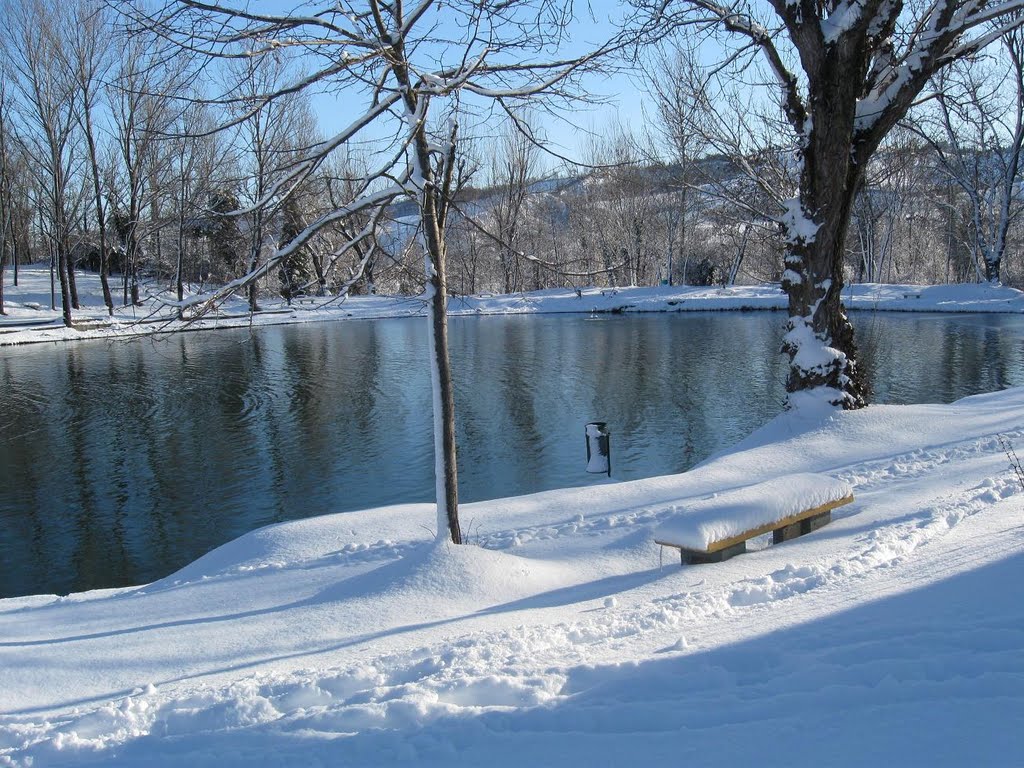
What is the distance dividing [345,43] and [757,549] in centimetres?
508

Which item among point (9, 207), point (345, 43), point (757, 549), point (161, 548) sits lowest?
point (161, 548)

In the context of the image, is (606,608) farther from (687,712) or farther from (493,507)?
(493,507)

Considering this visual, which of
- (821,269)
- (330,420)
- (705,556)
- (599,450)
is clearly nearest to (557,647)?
(705,556)

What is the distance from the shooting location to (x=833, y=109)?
973cm

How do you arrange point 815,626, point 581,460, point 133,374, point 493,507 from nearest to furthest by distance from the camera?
point 815,626 → point 493,507 → point 581,460 → point 133,374

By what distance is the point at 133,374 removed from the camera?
22.8 m

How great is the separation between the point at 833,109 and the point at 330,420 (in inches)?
421

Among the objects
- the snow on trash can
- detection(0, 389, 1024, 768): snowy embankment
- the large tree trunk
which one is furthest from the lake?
detection(0, 389, 1024, 768): snowy embankment

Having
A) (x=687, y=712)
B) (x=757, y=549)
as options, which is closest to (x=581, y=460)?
(x=757, y=549)

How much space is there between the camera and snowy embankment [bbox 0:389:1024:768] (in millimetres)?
2953

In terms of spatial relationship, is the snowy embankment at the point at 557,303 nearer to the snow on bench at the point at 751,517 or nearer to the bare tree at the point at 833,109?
the bare tree at the point at 833,109

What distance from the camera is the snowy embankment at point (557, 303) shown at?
108 ft

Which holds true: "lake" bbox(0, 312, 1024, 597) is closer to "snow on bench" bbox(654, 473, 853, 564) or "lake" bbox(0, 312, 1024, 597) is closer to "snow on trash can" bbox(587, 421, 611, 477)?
"snow on trash can" bbox(587, 421, 611, 477)

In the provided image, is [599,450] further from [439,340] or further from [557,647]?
[557,647]
